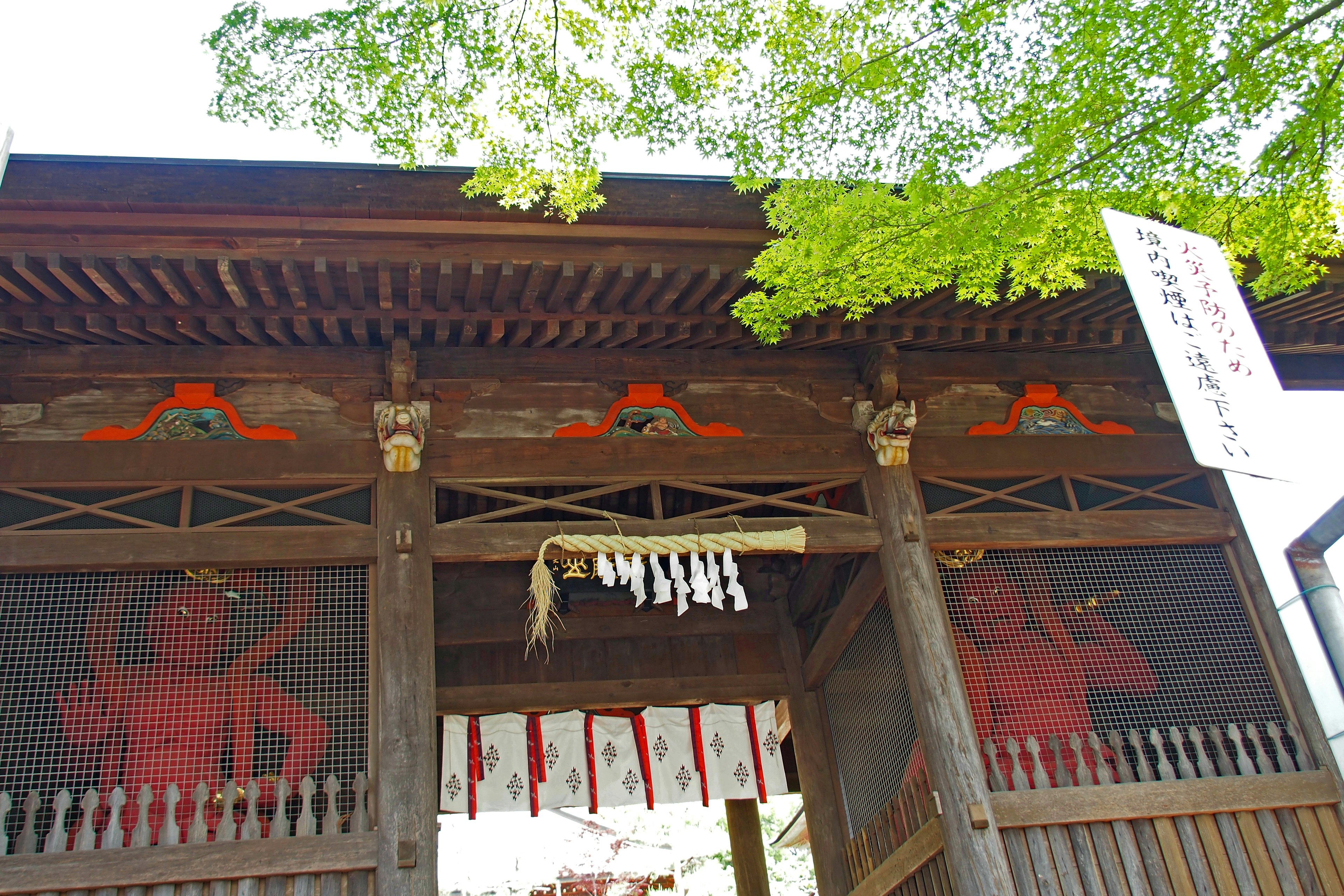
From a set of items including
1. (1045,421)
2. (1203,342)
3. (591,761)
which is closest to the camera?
(1203,342)

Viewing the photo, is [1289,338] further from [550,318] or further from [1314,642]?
[550,318]

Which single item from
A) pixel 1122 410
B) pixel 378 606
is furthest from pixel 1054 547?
pixel 378 606

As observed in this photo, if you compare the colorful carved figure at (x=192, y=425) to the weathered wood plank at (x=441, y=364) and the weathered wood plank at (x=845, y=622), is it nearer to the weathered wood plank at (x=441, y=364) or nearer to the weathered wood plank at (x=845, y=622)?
the weathered wood plank at (x=441, y=364)

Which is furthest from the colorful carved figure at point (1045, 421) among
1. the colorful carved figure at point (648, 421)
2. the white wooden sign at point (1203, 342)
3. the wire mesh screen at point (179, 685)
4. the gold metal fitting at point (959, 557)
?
the wire mesh screen at point (179, 685)

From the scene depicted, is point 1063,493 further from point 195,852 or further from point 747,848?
point 195,852

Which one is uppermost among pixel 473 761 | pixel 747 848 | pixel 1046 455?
pixel 1046 455

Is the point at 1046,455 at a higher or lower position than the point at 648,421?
lower

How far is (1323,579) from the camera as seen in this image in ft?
21.5

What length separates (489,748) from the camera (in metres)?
8.41

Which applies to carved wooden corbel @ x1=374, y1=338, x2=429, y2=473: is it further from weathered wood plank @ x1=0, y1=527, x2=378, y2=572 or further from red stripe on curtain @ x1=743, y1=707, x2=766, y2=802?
red stripe on curtain @ x1=743, y1=707, x2=766, y2=802

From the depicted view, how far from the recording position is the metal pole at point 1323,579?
6.35 m

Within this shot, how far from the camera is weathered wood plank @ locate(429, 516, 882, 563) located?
5953 mm

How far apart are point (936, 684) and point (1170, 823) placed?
1.43m

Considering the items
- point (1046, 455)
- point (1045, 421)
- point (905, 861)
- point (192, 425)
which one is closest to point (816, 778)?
point (905, 861)
